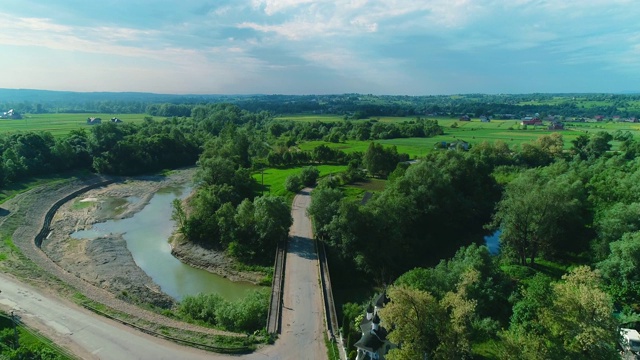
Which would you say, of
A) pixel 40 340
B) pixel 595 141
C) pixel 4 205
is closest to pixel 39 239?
pixel 4 205

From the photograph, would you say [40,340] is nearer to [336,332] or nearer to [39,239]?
[336,332]

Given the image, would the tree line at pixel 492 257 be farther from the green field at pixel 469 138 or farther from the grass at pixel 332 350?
the green field at pixel 469 138

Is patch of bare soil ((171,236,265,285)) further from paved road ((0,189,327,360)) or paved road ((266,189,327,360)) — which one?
paved road ((0,189,327,360))

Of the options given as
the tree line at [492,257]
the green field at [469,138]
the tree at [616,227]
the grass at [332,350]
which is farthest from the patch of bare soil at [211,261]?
the green field at [469,138]

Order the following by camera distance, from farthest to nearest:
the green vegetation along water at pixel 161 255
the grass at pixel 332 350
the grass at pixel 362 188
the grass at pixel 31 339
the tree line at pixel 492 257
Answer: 1. the grass at pixel 362 188
2. the green vegetation along water at pixel 161 255
3. the grass at pixel 31 339
4. the grass at pixel 332 350
5. the tree line at pixel 492 257

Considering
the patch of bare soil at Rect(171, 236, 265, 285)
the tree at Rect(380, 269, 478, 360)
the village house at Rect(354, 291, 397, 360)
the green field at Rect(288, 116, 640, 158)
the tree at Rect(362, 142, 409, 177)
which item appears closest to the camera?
the tree at Rect(380, 269, 478, 360)

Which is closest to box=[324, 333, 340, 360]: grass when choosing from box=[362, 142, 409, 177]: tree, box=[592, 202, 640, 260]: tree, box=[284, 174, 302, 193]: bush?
box=[592, 202, 640, 260]: tree
